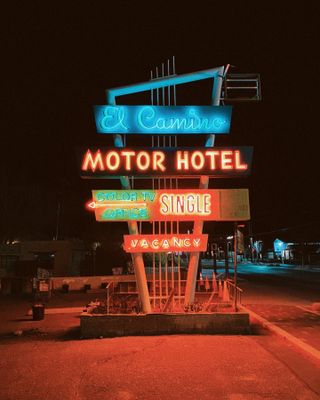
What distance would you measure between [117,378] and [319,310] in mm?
10870

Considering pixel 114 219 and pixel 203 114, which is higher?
pixel 203 114

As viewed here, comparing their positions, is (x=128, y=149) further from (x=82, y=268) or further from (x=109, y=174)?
(x=82, y=268)

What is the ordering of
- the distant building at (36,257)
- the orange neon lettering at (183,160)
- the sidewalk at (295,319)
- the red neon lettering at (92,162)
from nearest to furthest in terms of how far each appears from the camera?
the sidewalk at (295,319) → the red neon lettering at (92,162) → the orange neon lettering at (183,160) → the distant building at (36,257)

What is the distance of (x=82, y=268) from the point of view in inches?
1475

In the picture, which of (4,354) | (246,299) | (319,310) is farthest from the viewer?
(246,299)

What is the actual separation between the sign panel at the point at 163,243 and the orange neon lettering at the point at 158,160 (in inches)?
74.5

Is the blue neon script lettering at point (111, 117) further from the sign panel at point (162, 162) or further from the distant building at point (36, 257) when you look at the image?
the distant building at point (36, 257)

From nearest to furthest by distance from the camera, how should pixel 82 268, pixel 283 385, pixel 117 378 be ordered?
pixel 283 385
pixel 117 378
pixel 82 268

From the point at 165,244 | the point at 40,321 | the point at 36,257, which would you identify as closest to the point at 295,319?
the point at 165,244

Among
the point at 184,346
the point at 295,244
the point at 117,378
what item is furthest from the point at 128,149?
the point at 295,244

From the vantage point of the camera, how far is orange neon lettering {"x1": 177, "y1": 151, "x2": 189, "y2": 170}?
12.7m

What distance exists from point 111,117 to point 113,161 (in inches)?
54.2

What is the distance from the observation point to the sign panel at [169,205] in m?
12.7

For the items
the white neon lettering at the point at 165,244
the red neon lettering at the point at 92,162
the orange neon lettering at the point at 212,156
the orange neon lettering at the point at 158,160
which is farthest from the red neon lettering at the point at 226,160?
the red neon lettering at the point at 92,162
